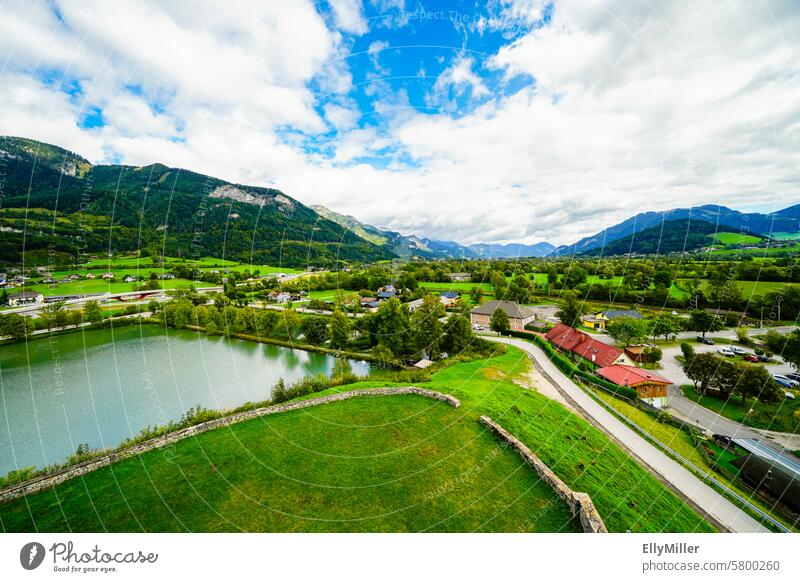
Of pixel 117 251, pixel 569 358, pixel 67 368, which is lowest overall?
pixel 67 368

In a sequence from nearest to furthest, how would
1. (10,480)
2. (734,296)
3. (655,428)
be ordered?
(10,480) → (655,428) → (734,296)

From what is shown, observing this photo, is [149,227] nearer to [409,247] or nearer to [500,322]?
[409,247]

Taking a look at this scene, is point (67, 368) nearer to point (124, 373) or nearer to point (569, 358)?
point (124, 373)

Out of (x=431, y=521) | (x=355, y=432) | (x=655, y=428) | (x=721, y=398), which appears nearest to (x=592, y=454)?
(x=655, y=428)

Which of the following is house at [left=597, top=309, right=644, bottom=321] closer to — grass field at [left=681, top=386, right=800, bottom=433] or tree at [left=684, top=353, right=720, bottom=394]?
tree at [left=684, top=353, right=720, bottom=394]

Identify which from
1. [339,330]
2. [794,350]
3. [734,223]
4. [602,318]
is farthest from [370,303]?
[734,223]

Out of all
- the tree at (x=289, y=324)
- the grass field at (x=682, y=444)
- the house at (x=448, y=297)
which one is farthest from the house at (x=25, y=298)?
the grass field at (x=682, y=444)

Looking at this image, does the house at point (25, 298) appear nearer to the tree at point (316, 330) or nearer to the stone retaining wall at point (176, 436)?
the tree at point (316, 330)
